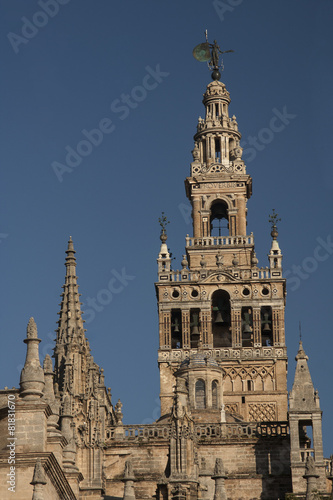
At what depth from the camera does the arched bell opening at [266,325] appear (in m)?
106

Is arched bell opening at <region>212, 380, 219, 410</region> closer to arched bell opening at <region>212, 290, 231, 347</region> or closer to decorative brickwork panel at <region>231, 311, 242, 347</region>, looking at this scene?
decorative brickwork panel at <region>231, 311, 242, 347</region>

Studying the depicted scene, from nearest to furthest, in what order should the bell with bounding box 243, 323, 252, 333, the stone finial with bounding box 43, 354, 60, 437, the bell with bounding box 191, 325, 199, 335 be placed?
the stone finial with bounding box 43, 354, 60, 437 < the bell with bounding box 243, 323, 252, 333 < the bell with bounding box 191, 325, 199, 335

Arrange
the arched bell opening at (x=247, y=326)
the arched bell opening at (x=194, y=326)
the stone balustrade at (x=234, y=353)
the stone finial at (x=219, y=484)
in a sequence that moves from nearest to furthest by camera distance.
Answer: the stone finial at (x=219, y=484) → the stone balustrade at (x=234, y=353) → the arched bell opening at (x=247, y=326) → the arched bell opening at (x=194, y=326)

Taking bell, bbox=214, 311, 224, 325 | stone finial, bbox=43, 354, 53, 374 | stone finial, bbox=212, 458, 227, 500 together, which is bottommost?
stone finial, bbox=212, 458, 227, 500

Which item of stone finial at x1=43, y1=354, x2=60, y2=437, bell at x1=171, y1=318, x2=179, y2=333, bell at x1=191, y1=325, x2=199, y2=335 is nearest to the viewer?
stone finial at x1=43, y1=354, x2=60, y2=437

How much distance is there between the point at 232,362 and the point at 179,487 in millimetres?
30886

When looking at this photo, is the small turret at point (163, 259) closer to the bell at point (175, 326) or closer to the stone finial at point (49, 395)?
the bell at point (175, 326)

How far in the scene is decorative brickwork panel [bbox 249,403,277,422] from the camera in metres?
102

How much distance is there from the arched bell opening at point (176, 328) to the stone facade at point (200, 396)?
92 millimetres

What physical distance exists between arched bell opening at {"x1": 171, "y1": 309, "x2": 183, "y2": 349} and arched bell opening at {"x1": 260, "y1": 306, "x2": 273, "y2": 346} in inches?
218

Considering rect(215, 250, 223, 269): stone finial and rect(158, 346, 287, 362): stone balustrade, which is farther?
rect(215, 250, 223, 269): stone finial

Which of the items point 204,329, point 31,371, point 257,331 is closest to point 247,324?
point 257,331

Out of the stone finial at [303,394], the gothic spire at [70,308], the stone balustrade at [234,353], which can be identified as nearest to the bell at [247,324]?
the stone balustrade at [234,353]

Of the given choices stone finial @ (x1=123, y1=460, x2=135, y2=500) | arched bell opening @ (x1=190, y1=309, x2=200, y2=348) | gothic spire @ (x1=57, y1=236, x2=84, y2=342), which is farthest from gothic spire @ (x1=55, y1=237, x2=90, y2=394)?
arched bell opening @ (x1=190, y1=309, x2=200, y2=348)
